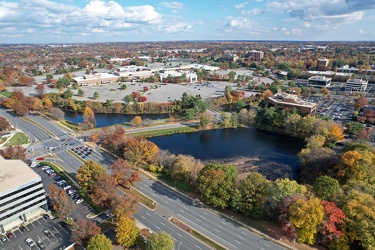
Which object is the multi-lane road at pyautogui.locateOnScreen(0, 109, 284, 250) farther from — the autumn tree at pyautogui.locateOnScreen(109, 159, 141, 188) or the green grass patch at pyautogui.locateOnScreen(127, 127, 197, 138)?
the green grass patch at pyautogui.locateOnScreen(127, 127, 197, 138)

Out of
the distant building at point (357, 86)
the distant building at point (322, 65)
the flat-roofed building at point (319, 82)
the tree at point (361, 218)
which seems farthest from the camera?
the distant building at point (322, 65)

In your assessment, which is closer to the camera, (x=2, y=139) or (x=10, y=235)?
(x=10, y=235)

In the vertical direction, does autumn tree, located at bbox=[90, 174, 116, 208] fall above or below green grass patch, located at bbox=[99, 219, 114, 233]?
above

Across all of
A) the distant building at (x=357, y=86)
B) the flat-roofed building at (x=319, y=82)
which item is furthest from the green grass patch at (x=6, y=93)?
the distant building at (x=357, y=86)

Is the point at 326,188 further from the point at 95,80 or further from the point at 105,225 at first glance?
the point at 95,80

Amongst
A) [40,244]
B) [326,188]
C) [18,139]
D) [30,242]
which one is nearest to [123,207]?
[40,244]

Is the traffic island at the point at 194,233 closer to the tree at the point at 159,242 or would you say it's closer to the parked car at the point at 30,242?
the tree at the point at 159,242

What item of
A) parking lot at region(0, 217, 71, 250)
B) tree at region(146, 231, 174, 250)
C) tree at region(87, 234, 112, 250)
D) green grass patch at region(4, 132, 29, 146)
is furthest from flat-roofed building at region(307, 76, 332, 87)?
parking lot at region(0, 217, 71, 250)
